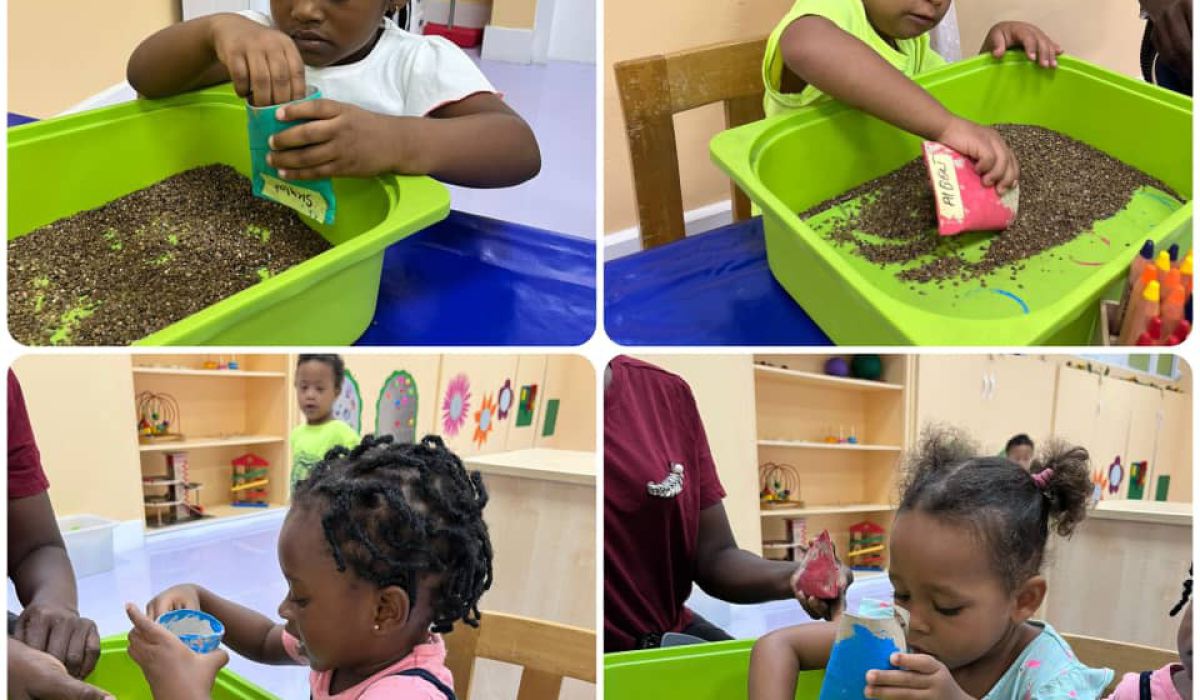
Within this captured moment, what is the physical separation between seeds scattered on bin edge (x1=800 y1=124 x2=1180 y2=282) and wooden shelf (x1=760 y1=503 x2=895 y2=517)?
123 centimetres

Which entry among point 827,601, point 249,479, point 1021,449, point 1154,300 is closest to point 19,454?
point 827,601

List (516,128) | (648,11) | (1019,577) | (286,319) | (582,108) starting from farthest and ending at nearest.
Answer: (582,108) → (648,11) → (516,128) → (1019,577) → (286,319)

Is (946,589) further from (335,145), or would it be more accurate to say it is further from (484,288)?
(335,145)

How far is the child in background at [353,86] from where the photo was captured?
2.63 ft

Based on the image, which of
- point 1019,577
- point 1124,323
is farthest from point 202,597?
point 1124,323

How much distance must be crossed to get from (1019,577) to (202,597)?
0.75 metres

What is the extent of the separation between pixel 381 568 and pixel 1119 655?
0.71 metres

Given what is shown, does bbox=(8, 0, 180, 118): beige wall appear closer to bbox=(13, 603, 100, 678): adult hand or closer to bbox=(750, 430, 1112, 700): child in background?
bbox=(13, 603, 100, 678): adult hand

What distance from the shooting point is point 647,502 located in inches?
37.9

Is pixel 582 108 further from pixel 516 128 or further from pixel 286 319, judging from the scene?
pixel 286 319

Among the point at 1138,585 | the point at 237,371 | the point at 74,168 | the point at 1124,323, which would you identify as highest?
the point at 74,168

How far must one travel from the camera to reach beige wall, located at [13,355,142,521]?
2.67 meters

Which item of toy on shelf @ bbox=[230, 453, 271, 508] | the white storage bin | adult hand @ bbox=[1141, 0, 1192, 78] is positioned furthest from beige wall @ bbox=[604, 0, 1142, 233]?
toy on shelf @ bbox=[230, 453, 271, 508]

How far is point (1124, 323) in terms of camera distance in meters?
0.74
